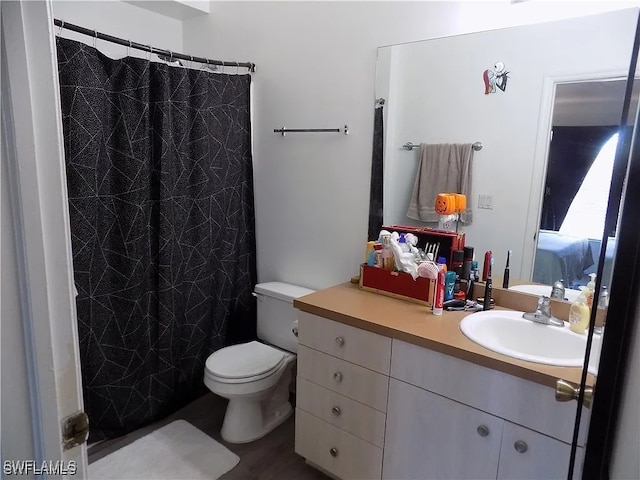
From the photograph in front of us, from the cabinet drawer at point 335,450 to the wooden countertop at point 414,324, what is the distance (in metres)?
0.49

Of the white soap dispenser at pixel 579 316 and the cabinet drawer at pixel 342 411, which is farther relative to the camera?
the cabinet drawer at pixel 342 411

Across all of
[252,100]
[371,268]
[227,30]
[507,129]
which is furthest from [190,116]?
[507,129]

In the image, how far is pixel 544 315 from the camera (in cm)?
151

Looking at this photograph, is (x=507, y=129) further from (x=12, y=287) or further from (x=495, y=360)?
(x=12, y=287)

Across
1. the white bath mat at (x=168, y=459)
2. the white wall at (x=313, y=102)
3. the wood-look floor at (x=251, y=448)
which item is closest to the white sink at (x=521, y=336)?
the white wall at (x=313, y=102)

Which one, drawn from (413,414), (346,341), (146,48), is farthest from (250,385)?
(146,48)

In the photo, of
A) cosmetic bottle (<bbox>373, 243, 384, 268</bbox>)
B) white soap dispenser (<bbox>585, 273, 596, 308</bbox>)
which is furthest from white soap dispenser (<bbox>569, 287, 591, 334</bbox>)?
cosmetic bottle (<bbox>373, 243, 384, 268</bbox>)

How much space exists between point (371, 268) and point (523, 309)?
0.64m

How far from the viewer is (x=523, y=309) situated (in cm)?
167

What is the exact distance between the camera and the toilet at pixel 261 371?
2.01 m

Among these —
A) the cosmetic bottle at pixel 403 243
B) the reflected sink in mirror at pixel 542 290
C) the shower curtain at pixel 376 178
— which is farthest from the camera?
the shower curtain at pixel 376 178

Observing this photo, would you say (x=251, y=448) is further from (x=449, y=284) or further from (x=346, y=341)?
(x=449, y=284)

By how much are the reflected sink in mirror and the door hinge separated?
5.12 feet

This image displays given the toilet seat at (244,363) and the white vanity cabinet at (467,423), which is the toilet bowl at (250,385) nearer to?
the toilet seat at (244,363)
